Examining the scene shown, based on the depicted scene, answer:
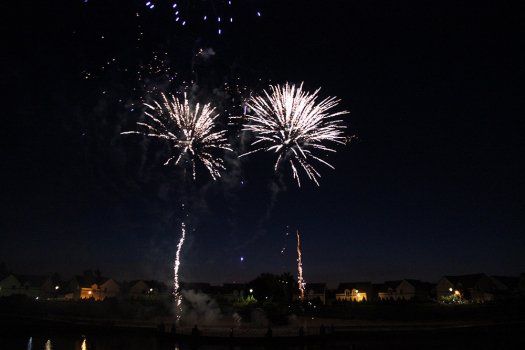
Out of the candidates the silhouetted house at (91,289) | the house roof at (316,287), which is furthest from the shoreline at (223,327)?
the house roof at (316,287)

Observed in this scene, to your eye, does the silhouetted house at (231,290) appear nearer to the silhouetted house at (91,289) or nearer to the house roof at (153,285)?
the house roof at (153,285)

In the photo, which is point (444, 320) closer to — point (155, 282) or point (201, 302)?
point (201, 302)

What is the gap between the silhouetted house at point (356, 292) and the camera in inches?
2813

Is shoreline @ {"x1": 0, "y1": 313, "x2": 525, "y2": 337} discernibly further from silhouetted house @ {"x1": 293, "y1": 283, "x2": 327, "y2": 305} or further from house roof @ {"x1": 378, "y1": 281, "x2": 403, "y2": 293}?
silhouetted house @ {"x1": 293, "y1": 283, "x2": 327, "y2": 305}

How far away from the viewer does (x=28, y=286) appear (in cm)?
7050

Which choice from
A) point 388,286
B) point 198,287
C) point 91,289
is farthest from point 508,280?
point 91,289

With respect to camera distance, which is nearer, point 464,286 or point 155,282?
point 464,286

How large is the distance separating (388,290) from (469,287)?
1522 cm

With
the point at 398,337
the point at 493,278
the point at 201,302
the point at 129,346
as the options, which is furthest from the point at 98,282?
the point at 493,278

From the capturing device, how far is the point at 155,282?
244ft

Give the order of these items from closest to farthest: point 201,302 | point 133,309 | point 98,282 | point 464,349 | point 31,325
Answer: point 464,349 → point 31,325 → point 133,309 → point 201,302 → point 98,282

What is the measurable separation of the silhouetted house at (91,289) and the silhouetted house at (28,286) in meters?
5.43

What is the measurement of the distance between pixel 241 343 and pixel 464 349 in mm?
14123

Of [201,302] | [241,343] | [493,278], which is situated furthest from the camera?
[493,278]
